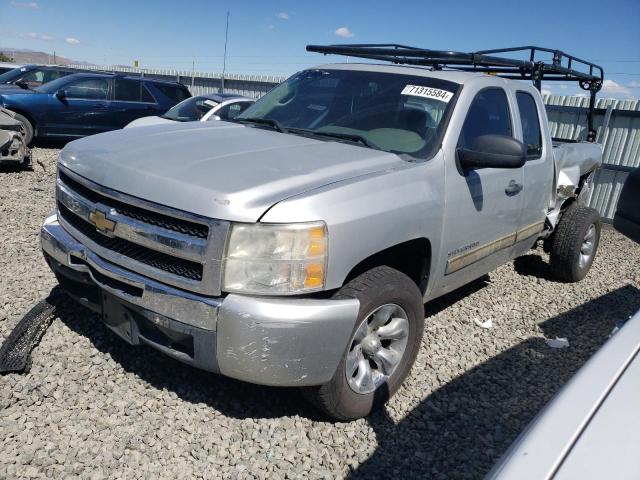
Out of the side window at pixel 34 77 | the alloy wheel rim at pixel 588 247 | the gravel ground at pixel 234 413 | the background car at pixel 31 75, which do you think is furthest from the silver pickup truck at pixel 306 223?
the side window at pixel 34 77

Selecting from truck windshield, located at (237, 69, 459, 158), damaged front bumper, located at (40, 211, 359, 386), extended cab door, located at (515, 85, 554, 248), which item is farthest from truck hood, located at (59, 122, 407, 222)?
extended cab door, located at (515, 85, 554, 248)

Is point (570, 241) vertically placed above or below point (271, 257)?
below

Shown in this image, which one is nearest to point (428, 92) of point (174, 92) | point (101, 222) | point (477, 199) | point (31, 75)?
point (477, 199)

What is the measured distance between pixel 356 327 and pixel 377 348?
324 millimetres

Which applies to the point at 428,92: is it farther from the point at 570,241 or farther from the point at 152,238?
the point at 570,241

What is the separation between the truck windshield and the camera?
10.7 ft

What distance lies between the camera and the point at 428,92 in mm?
3422

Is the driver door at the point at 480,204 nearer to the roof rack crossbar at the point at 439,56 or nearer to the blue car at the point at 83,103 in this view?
the roof rack crossbar at the point at 439,56

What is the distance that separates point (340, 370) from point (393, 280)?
0.53 metres

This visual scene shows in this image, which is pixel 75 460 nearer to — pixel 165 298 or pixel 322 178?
pixel 165 298

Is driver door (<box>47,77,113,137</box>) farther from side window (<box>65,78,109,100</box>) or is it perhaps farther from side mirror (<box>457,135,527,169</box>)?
side mirror (<box>457,135,527,169</box>)

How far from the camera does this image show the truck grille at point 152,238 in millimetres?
2244

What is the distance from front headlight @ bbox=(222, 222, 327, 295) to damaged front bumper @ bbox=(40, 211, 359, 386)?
0.20 ft

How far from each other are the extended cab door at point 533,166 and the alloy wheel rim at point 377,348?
172 cm
